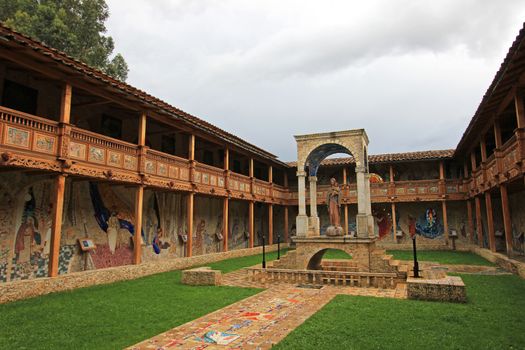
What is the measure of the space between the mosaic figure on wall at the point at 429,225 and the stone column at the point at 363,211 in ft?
41.6

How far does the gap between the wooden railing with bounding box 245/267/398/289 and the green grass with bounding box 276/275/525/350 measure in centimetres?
219

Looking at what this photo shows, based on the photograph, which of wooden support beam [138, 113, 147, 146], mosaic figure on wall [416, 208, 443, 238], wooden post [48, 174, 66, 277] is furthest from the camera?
mosaic figure on wall [416, 208, 443, 238]

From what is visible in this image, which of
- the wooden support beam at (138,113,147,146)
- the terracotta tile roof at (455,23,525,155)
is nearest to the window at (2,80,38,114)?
the wooden support beam at (138,113,147,146)

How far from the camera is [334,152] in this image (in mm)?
17719

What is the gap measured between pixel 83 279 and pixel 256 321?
21.7 feet

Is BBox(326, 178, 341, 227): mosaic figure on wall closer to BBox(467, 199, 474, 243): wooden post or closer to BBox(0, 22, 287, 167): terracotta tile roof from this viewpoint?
BBox(0, 22, 287, 167): terracotta tile roof

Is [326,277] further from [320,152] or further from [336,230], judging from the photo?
[320,152]

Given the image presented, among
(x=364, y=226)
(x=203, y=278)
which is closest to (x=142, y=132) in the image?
(x=203, y=278)

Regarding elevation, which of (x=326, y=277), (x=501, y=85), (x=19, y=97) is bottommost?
(x=326, y=277)

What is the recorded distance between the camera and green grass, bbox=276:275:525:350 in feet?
18.3

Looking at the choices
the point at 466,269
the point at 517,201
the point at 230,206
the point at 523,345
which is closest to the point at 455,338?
the point at 523,345

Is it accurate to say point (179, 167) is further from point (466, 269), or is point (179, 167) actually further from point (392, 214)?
point (392, 214)

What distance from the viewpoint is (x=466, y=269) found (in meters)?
14.7

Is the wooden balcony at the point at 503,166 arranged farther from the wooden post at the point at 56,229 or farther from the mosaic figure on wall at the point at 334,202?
the wooden post at the point at 56,229
